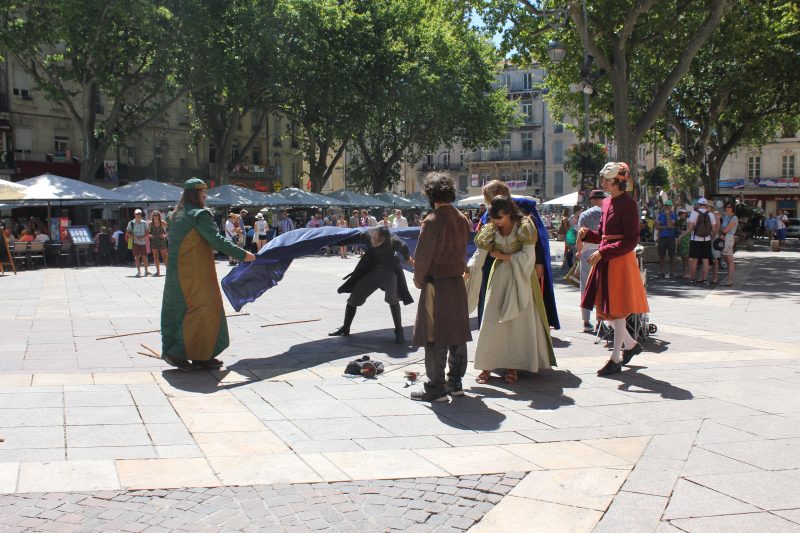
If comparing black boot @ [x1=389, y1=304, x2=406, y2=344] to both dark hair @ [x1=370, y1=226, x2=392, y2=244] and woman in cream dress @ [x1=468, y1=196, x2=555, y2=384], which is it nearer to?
dark hair @ [x1=370, y1=226, x2=392, y2=244]

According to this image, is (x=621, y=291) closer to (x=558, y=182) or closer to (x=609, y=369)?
(x=609, y=369)

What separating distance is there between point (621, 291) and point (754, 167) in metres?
63.3

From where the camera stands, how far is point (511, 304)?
622 centimetres

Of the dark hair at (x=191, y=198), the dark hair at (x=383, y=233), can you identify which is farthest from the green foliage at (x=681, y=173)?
the dark hair at (x=191, y=198)

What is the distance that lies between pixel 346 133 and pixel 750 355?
29911 mm

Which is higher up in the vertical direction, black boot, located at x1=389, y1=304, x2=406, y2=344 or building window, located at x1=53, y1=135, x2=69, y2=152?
building window, located at x1=53, y1=135, x2=69, y2=152

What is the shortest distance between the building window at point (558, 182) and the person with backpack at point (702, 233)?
5462 centimetres

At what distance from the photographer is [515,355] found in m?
6.32

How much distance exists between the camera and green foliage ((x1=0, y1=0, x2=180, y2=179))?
24.7m

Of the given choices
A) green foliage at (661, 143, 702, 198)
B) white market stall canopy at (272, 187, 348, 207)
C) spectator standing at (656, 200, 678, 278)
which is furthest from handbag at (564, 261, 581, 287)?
green foliage at (661, 143, 702, 198)

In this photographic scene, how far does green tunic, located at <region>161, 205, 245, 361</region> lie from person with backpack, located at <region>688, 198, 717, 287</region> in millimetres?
10578

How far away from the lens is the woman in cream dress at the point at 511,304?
6246 mm

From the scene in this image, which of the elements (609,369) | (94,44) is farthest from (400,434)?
(94,44)

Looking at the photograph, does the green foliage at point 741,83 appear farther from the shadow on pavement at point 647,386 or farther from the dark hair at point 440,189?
the dark hair at point 440,189
